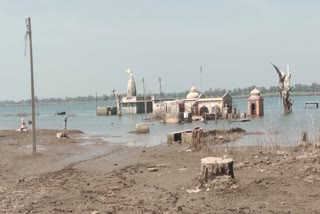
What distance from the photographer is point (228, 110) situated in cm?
8338

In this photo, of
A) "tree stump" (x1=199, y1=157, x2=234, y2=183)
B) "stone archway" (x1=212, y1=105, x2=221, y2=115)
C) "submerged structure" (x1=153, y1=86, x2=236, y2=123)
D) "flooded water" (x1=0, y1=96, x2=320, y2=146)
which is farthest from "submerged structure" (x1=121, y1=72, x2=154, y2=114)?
"tree stump" (x1=199, y1=157, x2=234, y2=183)

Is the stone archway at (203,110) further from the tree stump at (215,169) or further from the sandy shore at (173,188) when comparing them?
the tree stump at (215,169)

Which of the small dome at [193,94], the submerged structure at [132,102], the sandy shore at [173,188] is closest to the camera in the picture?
the sandy shore at [173,188]

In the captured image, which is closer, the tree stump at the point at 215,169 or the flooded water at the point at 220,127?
the tree stump at the point at 215,169

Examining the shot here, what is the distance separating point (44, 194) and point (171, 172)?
11.6 ft

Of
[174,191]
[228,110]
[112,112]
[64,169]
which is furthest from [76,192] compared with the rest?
[112,112]

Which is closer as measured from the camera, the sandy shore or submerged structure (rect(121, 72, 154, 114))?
the sandy shore

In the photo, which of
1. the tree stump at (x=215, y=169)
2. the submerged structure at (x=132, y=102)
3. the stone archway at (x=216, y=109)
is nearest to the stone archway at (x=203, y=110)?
the stone archway at (x=216, y=109)

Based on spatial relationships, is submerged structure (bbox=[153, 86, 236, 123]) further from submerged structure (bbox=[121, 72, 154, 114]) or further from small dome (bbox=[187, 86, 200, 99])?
submerged structure (bbox=[121, 72, 154, 114])

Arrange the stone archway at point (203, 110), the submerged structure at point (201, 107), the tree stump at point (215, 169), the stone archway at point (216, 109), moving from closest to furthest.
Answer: the tree stump at point (215, 169)
the stone archway at point (216, 109)
the submerged structure at point (201, 107)
the stone archway at point (203, 110)

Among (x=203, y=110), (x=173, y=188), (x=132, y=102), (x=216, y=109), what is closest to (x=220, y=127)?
(x=216, y=109)

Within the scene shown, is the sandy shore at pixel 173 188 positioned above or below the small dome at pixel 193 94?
below

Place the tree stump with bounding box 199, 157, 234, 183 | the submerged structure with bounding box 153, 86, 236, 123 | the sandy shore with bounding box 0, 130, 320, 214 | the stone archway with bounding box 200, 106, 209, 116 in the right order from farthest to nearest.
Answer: the stone archway with bounding box 200, 106, 209, 116 → the submerged structure with bounding box 153, 86, 236, 123 → the tree stump with bounding box 199, 157, 234, 183 → the sandy shore with bounding box 0, 130, 320, 214

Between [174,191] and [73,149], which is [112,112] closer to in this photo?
[73,149]
